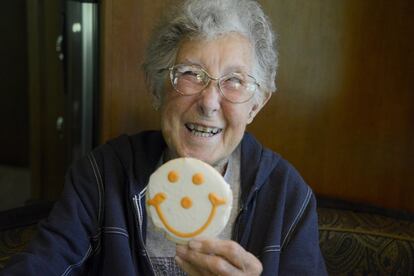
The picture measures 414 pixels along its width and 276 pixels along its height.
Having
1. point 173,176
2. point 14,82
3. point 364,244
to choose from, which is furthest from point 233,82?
point 14,82

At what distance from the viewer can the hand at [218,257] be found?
40.0 inches

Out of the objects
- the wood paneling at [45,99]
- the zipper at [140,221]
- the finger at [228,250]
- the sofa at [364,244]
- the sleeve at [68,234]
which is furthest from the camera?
the wood paneling at [45,99]

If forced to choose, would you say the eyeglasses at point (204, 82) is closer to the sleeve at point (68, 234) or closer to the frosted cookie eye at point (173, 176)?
the frosted cookie eye at point (173, 176)

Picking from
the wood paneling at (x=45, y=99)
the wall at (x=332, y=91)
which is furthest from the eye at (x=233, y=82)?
the wood paneling at (x=45, y=99)

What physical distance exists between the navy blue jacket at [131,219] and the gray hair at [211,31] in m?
0.21

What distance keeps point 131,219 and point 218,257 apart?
0.38 metres

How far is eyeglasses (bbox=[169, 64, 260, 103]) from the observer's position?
1.25 meters

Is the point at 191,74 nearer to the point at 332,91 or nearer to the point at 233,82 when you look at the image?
the point at 233,82

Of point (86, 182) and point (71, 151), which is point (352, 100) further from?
point (71, 151)

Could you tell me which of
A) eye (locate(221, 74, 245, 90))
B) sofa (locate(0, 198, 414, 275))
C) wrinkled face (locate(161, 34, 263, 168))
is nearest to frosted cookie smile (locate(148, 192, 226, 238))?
wrinkled face (locate(161, 34, 263, 168))

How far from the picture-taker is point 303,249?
1.32m

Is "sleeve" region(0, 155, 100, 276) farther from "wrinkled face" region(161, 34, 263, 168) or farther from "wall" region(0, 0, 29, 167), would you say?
"wall" region(0, 0, 29, 167)

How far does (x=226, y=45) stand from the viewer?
1251 millimetres

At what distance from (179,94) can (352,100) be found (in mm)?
789
